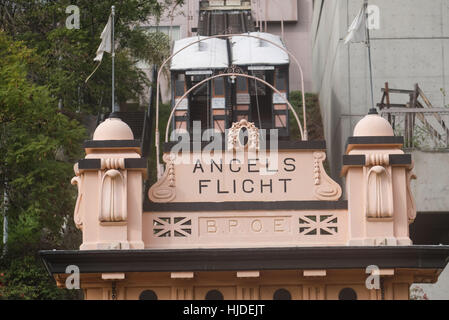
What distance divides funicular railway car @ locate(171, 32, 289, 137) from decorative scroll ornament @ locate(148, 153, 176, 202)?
57.0 feet

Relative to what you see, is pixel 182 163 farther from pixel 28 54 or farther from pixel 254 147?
pixel 28 54

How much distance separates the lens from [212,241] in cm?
2441

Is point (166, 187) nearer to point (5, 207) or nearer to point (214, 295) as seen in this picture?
point (214, 295)

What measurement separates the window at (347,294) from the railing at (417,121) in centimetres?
1382

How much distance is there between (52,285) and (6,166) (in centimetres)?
380

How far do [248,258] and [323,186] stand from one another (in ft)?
7.87

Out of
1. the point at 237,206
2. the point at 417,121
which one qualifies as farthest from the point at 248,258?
the point at 417,121

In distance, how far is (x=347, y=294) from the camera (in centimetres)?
2405

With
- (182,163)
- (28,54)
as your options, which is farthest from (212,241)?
(28,54)

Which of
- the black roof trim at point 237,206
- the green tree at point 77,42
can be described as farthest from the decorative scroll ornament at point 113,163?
the green tree at point 77,42

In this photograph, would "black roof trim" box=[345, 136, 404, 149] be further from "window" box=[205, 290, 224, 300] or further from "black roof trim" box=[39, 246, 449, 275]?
"window" box=[205, 290, 224, 300]

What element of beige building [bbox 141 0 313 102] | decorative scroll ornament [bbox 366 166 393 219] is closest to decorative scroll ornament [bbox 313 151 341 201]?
decorative scroll ornament [bbox 366 166 393 219]

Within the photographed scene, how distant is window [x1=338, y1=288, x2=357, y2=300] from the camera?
2399cm

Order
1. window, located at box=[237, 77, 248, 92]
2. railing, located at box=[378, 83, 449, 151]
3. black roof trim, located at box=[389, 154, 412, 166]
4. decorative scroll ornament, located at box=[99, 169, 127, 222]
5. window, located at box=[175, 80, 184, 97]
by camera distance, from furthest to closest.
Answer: window, located at box=[175, 80, 184, 97] → window, located at box=[237, 77, 248, 92] → railing, located at box=[378, 83, 449, 151] → black roof trim, located at box=[389, 154, 412, 166] → decorative scroll ornament, located at box=[99, 169, 127, 222]
